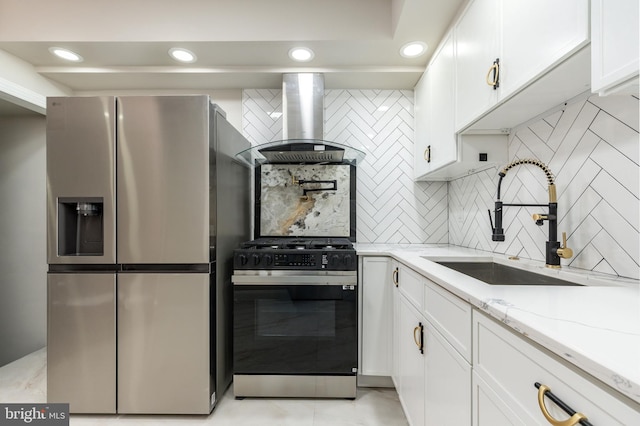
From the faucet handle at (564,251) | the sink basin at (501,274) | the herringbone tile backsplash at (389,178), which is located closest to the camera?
the faucet handle at (564,251)

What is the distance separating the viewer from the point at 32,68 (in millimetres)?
2227

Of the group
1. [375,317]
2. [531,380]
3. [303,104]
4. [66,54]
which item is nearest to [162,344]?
[375,317]

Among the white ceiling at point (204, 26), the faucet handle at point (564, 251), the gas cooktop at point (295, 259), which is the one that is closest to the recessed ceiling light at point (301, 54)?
the white ceiling at point (204, 26)

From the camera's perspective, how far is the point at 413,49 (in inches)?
78.5

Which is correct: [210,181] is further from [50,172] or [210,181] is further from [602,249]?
[602,249]

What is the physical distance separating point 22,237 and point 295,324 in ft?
8.89

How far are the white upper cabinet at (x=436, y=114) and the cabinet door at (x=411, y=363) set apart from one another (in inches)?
36.2

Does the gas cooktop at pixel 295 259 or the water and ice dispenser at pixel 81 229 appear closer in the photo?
the water and ice dispenser at pixel 81 229

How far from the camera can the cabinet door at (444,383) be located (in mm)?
898

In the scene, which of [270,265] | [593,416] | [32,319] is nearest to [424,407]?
[593,416]

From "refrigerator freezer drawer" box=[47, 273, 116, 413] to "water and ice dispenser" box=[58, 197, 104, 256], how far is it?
0.52ft

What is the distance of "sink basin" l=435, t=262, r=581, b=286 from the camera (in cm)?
125

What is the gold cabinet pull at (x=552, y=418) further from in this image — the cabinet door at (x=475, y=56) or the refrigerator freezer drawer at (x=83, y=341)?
the refrigerator freezer drawer at (x=83, y=341)

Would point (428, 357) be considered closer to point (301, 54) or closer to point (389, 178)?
point (389, 178)
